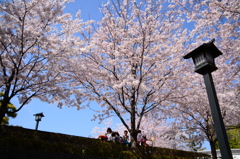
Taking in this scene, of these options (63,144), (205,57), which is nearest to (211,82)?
(205,57)

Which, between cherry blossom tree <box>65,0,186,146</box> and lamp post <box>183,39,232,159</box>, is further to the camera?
cherry blossom tree <box>65,0,186,146</box>

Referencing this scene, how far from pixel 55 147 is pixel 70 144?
0.82 metres

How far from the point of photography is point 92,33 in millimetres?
11164

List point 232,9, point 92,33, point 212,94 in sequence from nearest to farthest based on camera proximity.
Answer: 1. point 212,94
2. point 232,9
3. point 92,33

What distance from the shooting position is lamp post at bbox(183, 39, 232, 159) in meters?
3.14

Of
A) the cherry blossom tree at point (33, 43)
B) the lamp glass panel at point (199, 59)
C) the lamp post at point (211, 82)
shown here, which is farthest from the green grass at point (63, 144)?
the lamp glass panel at point (199, 59)

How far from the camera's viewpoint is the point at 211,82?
3.61m

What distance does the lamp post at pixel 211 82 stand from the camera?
10.3ft

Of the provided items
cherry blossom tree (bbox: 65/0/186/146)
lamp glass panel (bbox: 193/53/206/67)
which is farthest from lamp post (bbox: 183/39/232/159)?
cherry blossom tree (bbox: 65/0/186/146)

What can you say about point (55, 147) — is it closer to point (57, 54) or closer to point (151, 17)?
point (57, 54)

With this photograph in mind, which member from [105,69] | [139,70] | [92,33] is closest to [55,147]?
[105,69]

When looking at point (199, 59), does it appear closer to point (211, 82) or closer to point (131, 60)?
point (211, 82)

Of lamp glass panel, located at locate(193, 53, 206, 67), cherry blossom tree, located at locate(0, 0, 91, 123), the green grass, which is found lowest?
the green grass

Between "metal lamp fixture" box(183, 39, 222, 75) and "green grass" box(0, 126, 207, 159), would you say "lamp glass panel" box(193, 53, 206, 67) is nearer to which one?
"metal lamp fixture" box(183, 39, 222, 75)
